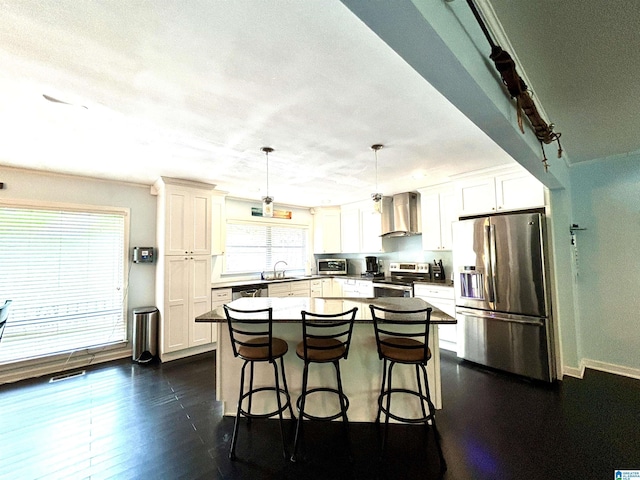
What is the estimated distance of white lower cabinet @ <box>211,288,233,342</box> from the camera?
4.20m

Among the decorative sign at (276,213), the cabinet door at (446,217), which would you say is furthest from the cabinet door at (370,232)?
the decorative sign at (276,213)

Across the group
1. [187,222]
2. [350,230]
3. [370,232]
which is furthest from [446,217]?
[187,222]

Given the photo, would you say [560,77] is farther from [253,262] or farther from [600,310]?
[253,262]

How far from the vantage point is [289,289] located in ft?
16.8

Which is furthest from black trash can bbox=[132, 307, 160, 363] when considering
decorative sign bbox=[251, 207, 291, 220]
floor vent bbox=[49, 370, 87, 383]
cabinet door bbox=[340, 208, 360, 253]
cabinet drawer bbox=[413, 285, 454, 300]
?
cabinet drawer bbox=[413, 285, 454, 300]

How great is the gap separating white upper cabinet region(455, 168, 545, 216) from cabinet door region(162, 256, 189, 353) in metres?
4.12

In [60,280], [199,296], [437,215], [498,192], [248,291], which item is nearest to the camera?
[498,192]

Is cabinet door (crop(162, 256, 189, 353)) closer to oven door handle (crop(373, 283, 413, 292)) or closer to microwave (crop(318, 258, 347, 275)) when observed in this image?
microwave (crop(318, 258, 347, 275))

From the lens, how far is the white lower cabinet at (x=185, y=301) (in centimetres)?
377

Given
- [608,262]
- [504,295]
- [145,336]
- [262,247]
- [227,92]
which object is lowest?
[145,336]

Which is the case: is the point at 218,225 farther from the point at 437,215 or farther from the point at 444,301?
the point at 444,301

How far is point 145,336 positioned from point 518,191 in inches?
208

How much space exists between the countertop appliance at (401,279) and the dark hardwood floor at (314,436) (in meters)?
1.63

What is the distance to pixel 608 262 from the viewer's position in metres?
3.22
